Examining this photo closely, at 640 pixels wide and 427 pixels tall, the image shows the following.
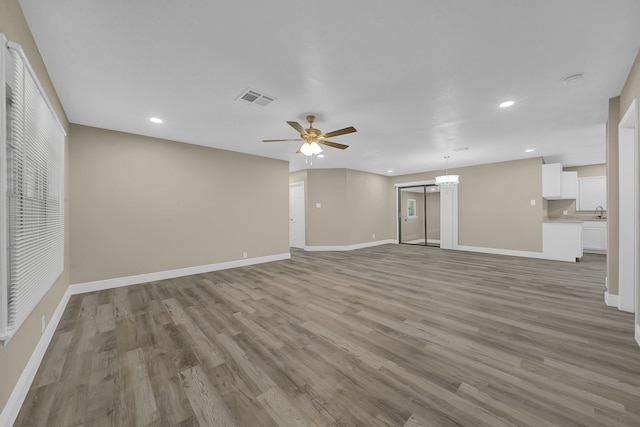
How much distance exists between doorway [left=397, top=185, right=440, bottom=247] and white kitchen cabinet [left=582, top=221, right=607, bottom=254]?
12.5 feet

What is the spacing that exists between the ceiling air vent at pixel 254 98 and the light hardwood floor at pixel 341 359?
257cm

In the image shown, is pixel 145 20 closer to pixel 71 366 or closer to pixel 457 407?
pixel 71 366

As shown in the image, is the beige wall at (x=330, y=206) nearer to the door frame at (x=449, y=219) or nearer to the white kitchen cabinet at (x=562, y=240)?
the door frame at (x=449, y=219)

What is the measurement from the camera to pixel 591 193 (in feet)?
22.9

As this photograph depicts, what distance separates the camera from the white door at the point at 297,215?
26.1ft

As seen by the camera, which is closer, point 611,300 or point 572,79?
point 572,79

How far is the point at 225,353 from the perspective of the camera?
2088 millimetres

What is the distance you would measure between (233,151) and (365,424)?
521cm

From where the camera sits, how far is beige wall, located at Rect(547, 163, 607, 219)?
274 inches

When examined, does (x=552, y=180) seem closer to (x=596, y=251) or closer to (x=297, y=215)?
(x=596, y=251)

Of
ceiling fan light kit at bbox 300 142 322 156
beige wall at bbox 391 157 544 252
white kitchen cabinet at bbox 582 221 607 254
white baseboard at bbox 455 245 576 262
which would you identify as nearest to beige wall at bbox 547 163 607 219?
white kitchen cabinet at bbox 582 221 607 254

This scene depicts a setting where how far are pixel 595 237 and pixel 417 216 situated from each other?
191 inches

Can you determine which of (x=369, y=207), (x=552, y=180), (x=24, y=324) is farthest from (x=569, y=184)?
(x=24, y=324)

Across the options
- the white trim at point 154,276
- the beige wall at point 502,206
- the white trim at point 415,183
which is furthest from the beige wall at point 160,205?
the beige wall at point 502,206
